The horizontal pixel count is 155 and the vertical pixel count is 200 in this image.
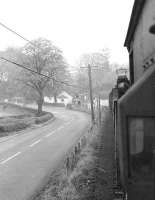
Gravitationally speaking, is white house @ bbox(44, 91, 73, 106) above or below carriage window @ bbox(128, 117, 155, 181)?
above

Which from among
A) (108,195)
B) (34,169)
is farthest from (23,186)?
(108,195)

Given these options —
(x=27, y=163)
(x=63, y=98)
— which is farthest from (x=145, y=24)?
(x=63, y=98)

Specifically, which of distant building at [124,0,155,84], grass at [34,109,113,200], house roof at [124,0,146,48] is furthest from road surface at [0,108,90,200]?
distant building at [124,0,155,84]

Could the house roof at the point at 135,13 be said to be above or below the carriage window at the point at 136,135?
above

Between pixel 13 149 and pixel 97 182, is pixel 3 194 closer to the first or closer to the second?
pixel 97 182

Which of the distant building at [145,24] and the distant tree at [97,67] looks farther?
the distant tree at [97,67]

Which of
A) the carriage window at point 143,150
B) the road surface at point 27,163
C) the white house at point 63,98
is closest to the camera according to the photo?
the carriage window at point 143,150

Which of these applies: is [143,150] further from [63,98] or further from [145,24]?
[63,98]

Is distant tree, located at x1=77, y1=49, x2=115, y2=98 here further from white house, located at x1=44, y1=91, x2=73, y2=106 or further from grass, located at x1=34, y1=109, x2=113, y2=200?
grass, located at x1=34, y1=109, x2=113, y2=200

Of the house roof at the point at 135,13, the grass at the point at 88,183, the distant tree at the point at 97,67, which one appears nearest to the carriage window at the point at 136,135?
the house roof at the point at 135,13

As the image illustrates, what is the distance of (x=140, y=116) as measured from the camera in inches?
146

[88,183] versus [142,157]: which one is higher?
[142,157]

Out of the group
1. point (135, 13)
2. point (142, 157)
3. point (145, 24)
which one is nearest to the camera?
point (142, 157)

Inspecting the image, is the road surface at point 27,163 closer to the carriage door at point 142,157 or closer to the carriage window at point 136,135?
the carriage door at point 142,157
